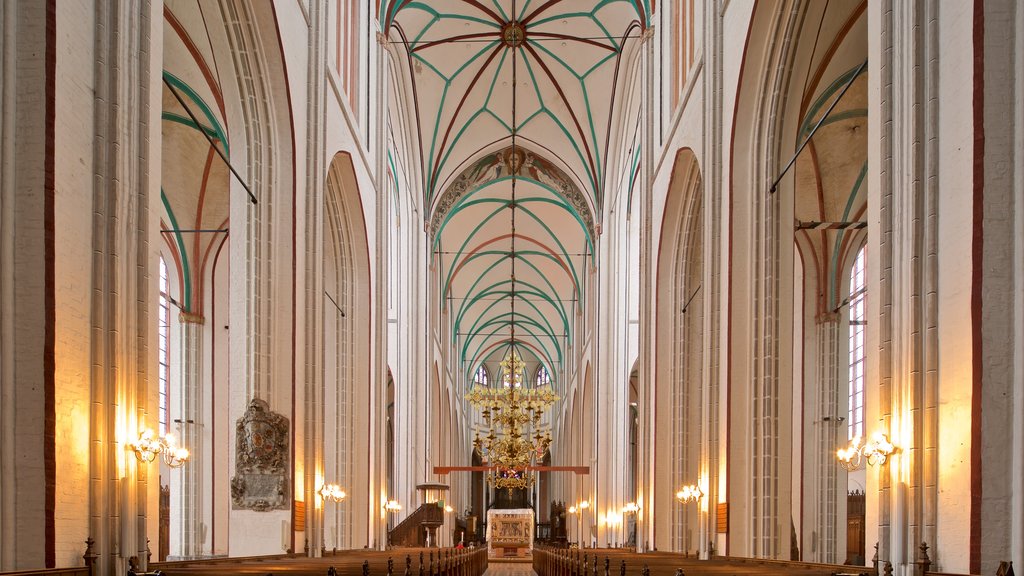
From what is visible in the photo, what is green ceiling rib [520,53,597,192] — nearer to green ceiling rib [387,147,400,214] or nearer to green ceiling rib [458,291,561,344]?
green ceiling rib [387,147,400,214]

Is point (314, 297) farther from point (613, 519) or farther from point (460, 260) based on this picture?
point (460, 260)

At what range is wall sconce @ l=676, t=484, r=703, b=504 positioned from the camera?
14.7 m

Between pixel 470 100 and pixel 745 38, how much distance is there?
16590 millimetres

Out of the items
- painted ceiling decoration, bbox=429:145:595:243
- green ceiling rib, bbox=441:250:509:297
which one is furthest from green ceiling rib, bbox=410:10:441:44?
green ceiling rib, bbox=441:250:509:297

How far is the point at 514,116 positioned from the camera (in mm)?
29641

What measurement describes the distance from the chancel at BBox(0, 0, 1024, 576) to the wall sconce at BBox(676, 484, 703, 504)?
1.10 feet

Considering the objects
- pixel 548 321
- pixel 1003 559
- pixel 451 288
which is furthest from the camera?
pixel 548 321

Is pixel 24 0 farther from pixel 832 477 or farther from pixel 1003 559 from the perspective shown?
pixel 832 477

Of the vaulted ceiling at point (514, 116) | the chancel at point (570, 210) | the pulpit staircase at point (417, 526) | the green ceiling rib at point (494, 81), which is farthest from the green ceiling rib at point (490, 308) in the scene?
the green ceiling rib at point (494, 81)

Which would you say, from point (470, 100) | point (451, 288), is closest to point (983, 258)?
point (470, 100)

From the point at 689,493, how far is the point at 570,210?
59.7ft

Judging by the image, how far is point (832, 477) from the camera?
1883 centimetres

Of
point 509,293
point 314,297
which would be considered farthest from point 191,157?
point 509,293

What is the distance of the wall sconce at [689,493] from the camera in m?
14.7
